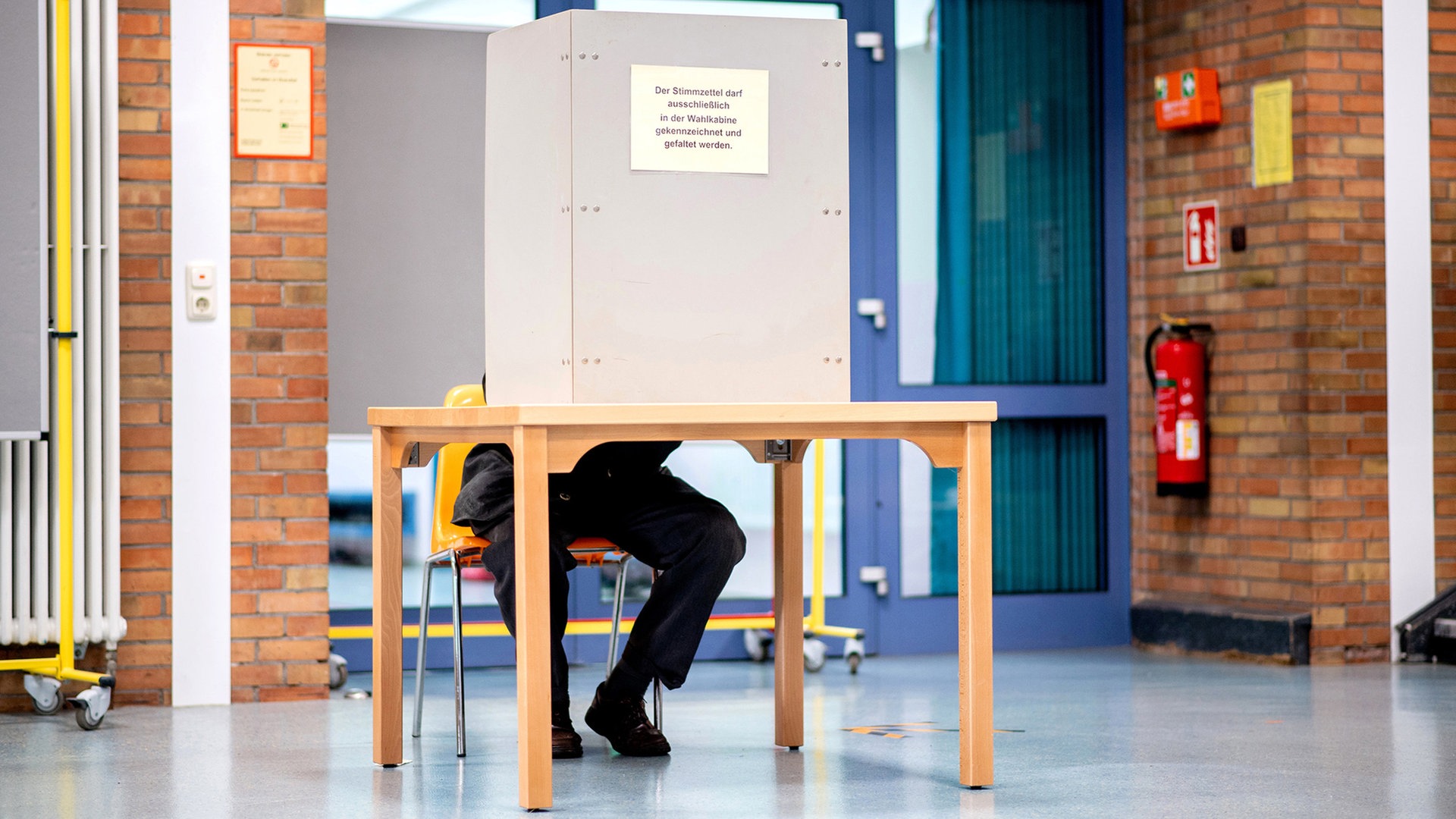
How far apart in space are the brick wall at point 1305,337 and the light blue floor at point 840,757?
44cm

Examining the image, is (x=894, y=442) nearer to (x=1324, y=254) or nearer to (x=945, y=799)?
(x=1324, y=254)

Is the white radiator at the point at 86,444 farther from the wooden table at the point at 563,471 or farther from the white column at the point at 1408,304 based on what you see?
the white column at the point at 1408,304

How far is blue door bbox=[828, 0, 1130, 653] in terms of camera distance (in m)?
5.24

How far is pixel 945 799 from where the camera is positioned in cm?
283

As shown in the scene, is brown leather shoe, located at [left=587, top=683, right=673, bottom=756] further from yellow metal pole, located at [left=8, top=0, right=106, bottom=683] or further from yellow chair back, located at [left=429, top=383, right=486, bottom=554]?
yellow metal pole, located at [left=8, top=0, right=106, bottom=683]

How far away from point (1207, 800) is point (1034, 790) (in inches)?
11.6

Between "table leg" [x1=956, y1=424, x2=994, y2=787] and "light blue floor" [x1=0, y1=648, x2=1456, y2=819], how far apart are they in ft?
0.55

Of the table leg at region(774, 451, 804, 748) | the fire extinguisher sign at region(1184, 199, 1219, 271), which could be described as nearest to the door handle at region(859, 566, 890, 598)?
the fire extinguisher sign at region(1184, 199, 1219, 271)

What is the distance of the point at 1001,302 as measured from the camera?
212 inches

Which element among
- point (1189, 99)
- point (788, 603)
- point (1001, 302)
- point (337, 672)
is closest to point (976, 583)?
point (788, 603)

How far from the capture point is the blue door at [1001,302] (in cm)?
524

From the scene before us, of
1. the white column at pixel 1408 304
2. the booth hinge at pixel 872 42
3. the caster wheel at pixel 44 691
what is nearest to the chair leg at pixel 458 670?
the caster wheel at pixel 44 691

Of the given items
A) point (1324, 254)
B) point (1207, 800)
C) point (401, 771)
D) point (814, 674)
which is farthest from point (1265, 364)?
point (401, 771)

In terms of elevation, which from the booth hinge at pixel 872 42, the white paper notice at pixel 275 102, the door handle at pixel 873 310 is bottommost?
the door handle at pixel 873 310
